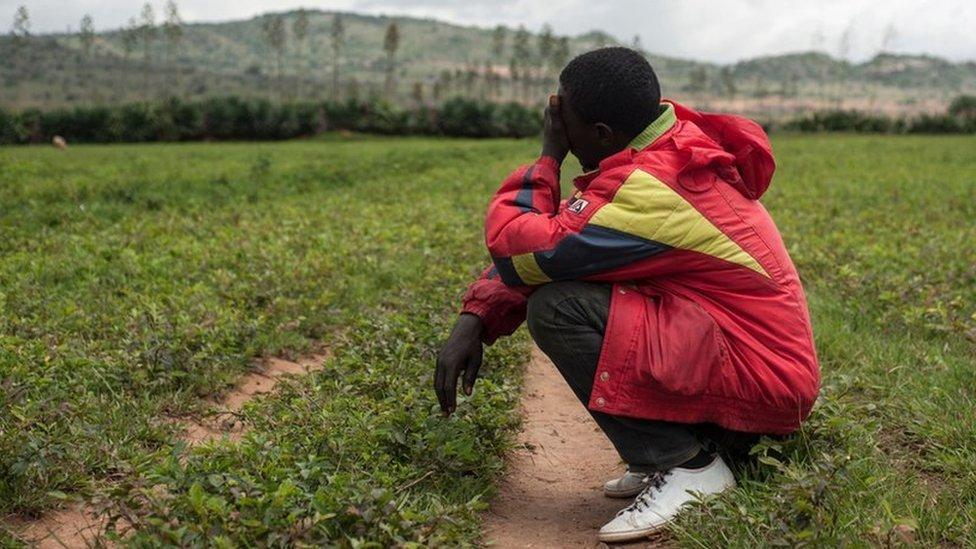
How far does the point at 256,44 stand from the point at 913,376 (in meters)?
198

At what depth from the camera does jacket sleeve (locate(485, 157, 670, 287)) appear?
317 cm

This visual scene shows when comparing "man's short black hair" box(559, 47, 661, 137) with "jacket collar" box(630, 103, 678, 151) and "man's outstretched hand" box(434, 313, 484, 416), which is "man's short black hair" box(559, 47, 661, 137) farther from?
"man's outstretched hand" box(434, 313, 484, 416)

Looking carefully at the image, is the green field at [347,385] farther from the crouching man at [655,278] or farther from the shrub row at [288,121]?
the shrub row at [288,121]

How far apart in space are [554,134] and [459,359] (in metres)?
0.89

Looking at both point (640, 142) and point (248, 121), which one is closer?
point (640, 142)

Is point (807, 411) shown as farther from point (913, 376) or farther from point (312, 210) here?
point (312, 210)

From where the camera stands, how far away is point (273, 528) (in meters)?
2.77

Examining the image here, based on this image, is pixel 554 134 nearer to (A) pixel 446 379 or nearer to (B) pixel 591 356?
(B) pixel 591 356

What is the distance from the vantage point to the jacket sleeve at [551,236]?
3.17 metres

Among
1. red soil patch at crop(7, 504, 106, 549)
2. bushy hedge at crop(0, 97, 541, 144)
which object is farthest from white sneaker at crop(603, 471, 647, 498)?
bushy hedge at crop(0, 97, 541, 144)

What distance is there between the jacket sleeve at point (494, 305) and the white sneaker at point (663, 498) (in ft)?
2.57

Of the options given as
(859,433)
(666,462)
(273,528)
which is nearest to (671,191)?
(666,462)

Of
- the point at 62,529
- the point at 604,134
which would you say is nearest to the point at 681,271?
the point at 604,134

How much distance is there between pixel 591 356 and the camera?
3287 millimetres
